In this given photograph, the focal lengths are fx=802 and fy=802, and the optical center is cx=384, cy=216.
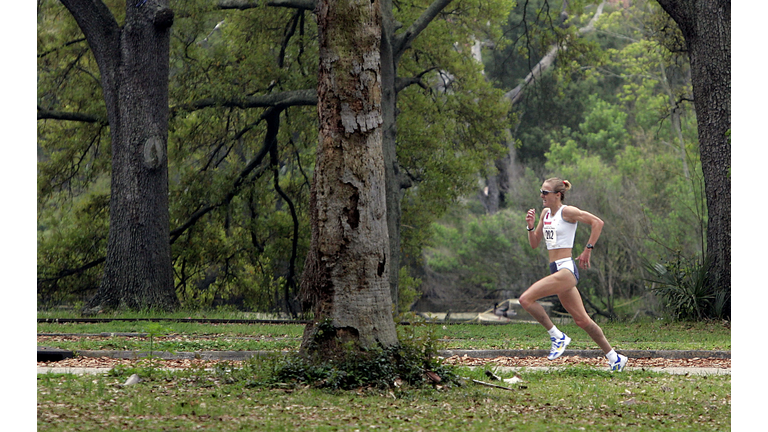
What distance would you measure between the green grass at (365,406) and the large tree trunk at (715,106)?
891 cm

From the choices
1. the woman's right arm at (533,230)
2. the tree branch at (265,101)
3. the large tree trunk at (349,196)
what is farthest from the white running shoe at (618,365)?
the tree branch at (265,101)

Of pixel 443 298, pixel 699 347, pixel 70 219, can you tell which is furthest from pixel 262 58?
pixel 443 298

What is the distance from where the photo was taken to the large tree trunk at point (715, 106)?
1576cm

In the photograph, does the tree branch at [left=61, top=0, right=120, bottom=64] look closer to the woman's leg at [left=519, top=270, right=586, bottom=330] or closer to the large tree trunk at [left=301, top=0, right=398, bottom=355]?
the large tree trunk at [left=301, top=0, right=398, bottom=355]

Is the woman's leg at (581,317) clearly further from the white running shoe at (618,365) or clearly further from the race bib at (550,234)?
the race bib at (550,234)

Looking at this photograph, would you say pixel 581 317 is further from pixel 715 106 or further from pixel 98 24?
pixel 98 24

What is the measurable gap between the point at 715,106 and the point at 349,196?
11.1 m

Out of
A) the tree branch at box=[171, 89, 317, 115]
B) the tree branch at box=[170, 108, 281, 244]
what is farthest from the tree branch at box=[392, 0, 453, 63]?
the tree branch at box=[170, 108, 281, 244]

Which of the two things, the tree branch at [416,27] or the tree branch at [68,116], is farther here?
the tree branch at [68,116]

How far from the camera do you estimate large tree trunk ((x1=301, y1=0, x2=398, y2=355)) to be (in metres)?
7.36

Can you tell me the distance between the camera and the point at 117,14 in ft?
75.5

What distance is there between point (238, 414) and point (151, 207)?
41.7 ft

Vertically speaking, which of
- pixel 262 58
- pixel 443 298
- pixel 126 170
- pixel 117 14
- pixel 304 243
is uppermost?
pixel 117 14

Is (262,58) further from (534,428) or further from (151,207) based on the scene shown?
(534,428)
